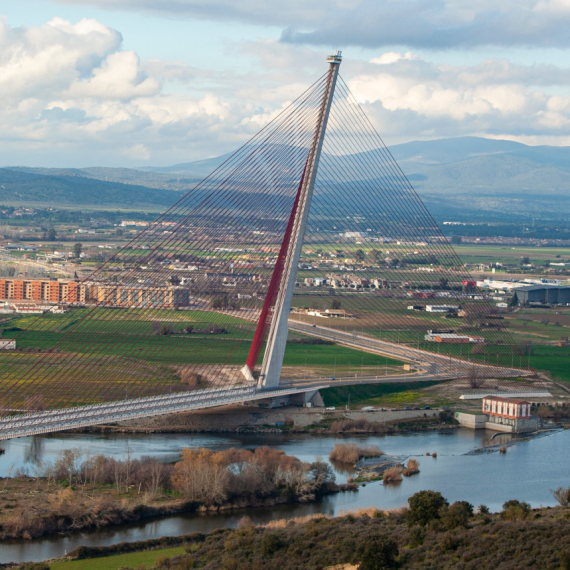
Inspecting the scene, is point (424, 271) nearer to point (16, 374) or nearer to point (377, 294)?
point (377, 294)

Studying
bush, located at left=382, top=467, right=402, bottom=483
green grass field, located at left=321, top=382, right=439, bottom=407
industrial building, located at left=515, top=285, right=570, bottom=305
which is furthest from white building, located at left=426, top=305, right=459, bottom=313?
industrial building, located at left=515, top=285, right=570, bottom=305

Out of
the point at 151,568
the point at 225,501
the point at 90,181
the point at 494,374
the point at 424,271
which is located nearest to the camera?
the point at 151,568

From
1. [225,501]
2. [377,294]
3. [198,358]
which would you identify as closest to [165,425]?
[198,358]

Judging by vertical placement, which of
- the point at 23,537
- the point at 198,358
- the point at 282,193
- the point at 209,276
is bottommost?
the point at 23,537

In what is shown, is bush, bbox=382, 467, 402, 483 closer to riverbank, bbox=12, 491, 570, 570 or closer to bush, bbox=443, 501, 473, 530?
riverbank, bbox=12, 491, 570, 570

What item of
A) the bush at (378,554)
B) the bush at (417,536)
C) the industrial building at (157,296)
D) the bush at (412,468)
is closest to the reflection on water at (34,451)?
the industrial building at (157,296)

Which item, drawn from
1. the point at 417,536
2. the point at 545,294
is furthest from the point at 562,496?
the point at 545,294
